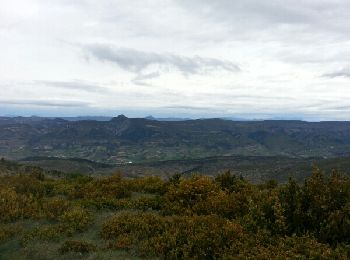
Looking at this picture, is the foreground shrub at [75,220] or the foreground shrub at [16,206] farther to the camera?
the foreground shrub at [16,206]

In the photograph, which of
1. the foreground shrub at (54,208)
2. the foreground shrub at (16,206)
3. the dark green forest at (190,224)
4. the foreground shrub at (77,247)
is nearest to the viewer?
the dark green forest at (190,224)

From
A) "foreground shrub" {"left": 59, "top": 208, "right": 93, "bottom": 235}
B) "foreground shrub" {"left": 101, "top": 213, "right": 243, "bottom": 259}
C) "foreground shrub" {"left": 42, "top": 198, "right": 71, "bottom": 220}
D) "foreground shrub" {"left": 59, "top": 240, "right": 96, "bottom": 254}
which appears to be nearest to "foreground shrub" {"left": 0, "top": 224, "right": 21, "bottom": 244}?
"foreground shrub" {"left": 42, "top": 198, "right": 71, "bottom": 220}

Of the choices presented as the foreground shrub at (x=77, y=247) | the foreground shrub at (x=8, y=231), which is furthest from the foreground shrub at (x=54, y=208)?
the foreground shrub at (x=77, y=247)

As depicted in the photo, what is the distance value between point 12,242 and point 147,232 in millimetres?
4378

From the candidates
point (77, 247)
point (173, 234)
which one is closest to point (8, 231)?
point (77, 247)

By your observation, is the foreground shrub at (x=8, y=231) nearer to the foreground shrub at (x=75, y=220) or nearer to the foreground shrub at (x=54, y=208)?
the foreground shrub at (x=54, y=208)

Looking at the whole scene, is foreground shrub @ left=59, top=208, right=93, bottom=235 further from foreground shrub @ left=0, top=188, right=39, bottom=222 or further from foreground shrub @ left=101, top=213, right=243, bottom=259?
foreground shrub @ left=0, top=188, right=39, bottom=222

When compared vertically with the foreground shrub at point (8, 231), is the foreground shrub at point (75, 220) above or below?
above

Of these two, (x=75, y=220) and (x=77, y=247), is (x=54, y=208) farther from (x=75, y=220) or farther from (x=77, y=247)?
(x=77, y=247)

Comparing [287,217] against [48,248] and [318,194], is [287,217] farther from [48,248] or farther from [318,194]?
[48,248]

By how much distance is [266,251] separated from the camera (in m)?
10.6

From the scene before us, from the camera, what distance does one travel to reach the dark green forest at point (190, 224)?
11.3 meters

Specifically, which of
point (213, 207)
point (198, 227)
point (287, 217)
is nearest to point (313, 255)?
point (287, 217)

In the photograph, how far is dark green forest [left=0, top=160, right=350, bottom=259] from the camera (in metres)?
11.3
